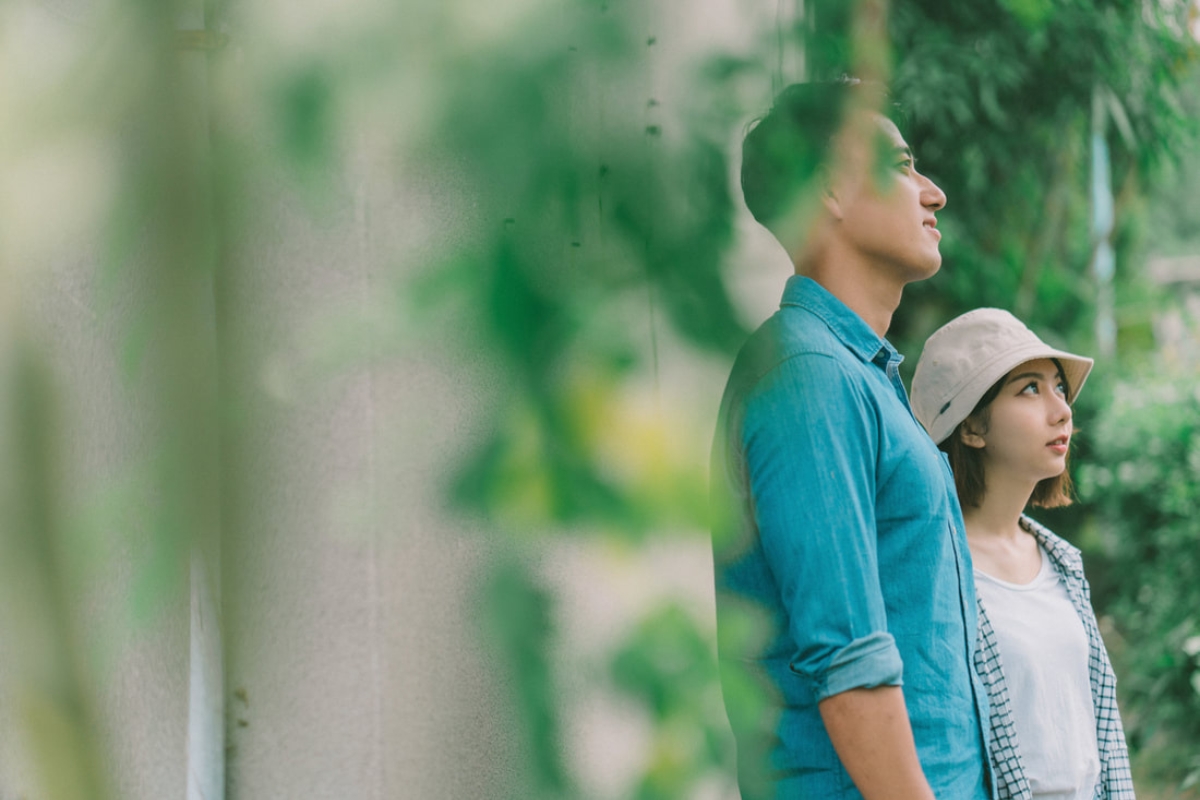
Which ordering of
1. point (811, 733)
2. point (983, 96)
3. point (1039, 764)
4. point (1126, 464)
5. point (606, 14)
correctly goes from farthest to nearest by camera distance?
point (1126, 464) < point (983, 96) < point (1039, 764) < point (811, 733) < point (606, 14)

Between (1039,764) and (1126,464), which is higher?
(1039,764)

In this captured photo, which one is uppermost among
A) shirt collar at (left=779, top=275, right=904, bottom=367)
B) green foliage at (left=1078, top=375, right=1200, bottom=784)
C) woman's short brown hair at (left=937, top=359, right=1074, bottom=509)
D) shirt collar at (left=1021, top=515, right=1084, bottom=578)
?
shirt collar at (left=779, top=275, right=904, bottom=367)

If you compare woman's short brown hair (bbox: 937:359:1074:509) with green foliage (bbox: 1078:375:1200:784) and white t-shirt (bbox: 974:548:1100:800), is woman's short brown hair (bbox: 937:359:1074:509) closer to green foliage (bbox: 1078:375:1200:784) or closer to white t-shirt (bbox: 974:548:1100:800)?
white t-shirt (bbox: 974:548:1100:800)

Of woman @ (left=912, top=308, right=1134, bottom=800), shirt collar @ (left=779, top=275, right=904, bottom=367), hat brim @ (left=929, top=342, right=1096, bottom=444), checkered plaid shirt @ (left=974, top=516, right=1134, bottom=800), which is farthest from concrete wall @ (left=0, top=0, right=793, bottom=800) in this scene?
hat brim @ (left=929, top=342, right=1096, bottom=444)

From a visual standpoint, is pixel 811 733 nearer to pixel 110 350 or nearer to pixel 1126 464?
pixel 110 350

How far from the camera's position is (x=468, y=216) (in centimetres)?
62

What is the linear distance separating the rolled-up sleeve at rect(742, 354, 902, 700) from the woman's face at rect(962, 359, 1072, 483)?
0.68 metres

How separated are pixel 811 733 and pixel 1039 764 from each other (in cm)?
55

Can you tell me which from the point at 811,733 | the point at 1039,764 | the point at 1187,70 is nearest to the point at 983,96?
the point at 1187,70

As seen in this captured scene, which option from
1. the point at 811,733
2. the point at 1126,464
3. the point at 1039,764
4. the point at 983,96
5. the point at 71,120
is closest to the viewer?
the point at 71,120

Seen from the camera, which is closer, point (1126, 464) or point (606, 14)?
point (606, 14)

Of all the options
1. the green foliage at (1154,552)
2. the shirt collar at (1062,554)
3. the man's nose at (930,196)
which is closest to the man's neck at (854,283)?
the man's nose at (930,196)

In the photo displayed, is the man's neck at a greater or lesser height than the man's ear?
lesser

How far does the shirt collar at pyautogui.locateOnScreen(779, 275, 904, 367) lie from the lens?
149 cm
